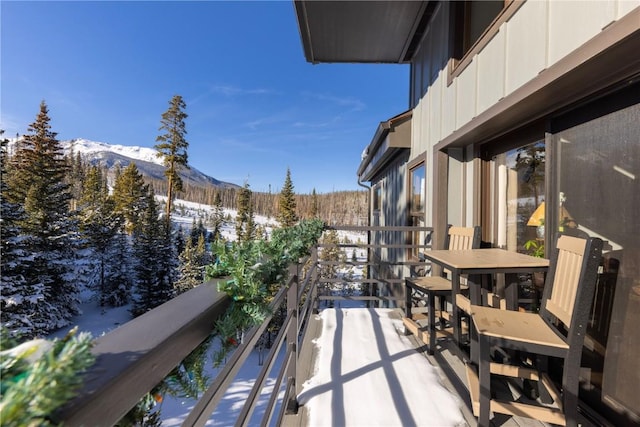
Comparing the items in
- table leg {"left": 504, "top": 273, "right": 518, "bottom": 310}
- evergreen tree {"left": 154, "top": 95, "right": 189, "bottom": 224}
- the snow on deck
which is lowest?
the snow on deck

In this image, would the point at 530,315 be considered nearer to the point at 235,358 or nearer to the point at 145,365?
the point at 235,358

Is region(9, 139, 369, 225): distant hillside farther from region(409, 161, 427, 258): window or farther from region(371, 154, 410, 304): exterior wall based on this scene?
region(409, 161, 427, 258): window

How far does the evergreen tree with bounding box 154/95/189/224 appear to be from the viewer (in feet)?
64.6

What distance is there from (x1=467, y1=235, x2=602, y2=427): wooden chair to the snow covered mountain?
305ft

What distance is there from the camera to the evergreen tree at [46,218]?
602 inches

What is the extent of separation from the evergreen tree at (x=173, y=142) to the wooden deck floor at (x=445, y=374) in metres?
19.3

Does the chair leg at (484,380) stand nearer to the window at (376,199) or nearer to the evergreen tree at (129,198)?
the window at (376,199)

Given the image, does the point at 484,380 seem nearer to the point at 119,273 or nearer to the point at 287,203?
the point at 287,203

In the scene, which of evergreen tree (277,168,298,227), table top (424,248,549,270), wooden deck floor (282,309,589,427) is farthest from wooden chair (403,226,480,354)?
evergreen tree (277,168,298,227)

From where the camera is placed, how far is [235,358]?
0.78 m

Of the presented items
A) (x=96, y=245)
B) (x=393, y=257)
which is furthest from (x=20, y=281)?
(x=393, y=257)

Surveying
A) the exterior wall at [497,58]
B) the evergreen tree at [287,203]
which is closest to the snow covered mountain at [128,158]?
the evergreen tree at [287,203]

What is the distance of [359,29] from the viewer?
15.3ft

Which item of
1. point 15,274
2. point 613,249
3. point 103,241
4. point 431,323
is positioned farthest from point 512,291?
point 103,241
